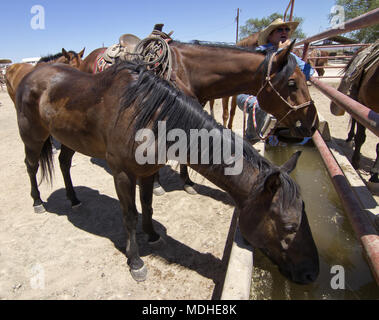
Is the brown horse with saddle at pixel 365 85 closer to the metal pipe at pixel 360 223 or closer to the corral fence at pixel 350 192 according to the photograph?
the metal pipe at pixel 360 223

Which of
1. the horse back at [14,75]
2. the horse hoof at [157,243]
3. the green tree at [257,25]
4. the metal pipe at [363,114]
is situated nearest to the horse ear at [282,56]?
the metal pipe at [363,114]

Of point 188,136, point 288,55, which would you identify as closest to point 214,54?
point 288,55

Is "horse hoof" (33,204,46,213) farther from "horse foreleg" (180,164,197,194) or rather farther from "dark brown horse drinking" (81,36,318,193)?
"dark brown horse drinking" (81,36,318,193)

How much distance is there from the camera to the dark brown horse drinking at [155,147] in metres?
1.50

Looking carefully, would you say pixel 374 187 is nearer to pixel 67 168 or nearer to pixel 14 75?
pixel 67 168

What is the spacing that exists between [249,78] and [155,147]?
1.50m

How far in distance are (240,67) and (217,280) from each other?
2.21 meters

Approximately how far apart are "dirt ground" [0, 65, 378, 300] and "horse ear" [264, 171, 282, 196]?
3.61ft

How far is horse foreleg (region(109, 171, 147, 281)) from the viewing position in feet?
6.59

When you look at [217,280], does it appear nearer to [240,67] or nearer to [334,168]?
[334,168]

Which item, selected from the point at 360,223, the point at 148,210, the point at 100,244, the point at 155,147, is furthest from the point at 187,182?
the point at 360,223

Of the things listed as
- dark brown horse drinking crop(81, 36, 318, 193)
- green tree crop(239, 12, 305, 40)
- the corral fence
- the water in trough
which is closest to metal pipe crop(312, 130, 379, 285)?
the corral fence
